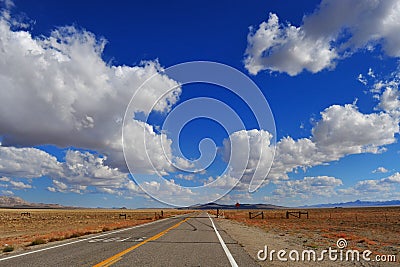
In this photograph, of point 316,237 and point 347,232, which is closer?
point 316,237

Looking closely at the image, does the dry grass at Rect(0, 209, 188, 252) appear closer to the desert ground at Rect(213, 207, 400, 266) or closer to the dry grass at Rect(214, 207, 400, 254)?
the desert ground at Rect(213, 207, 400, 266)

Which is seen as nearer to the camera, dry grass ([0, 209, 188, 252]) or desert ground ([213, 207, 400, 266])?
desert ground ([213, 207, 400, 266])

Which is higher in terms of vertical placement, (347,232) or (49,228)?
(347,232)

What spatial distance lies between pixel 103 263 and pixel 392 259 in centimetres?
1072

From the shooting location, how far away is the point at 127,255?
12.0 meters

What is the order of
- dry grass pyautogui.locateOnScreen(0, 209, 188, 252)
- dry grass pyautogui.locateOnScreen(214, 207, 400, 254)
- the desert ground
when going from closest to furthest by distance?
the desert ground → dry grass pyautogui.locateOnScreen(214, 207, 400, 254) → dry grass pyautogui.locateOnScreen(0, 209, 188, 252)

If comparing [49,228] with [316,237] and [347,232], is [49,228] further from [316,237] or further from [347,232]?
[347,232]

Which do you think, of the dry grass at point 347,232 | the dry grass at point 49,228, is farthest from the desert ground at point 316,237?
the dry grass at point 49,228

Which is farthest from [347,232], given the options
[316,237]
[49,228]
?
[49,228]

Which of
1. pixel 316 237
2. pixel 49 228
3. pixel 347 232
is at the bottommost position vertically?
pixel 49 228

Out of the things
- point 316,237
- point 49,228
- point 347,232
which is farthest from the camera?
point 49,228

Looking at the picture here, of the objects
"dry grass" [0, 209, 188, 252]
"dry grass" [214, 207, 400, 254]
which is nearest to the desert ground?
"dry grass" [214, 207, 400, 254]

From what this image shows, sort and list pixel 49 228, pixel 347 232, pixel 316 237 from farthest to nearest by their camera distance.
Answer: pixel 49 228, pixel 347 232, pixel 316 237

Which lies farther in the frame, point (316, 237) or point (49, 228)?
point (49, 228)
